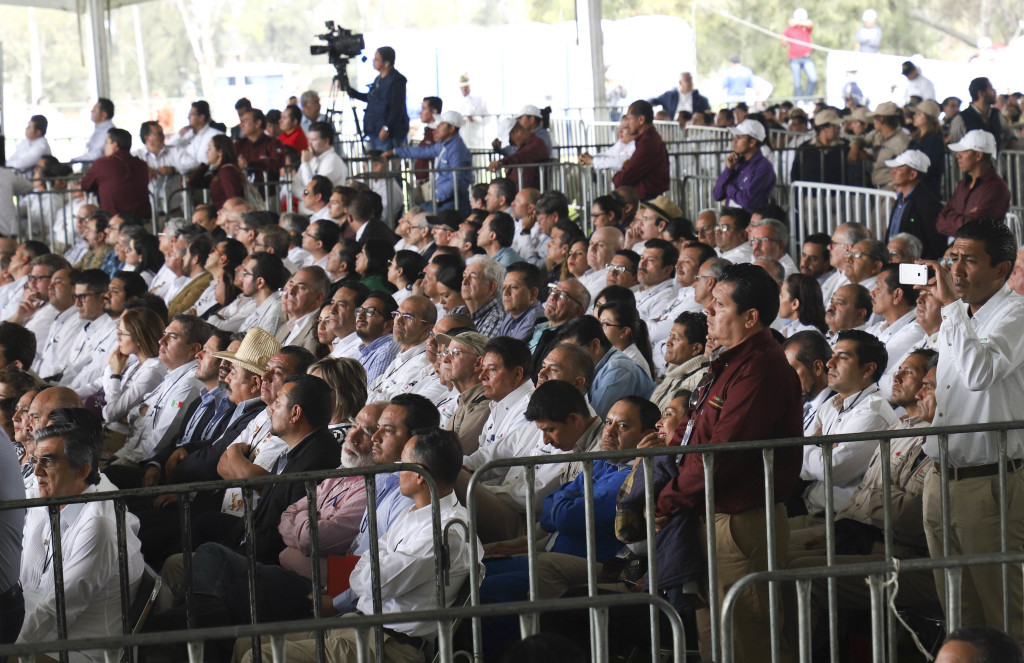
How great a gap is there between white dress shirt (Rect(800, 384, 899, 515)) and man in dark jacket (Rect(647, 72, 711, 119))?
14.4 m

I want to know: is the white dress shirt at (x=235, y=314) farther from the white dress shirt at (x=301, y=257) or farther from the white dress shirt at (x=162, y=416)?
the white dress shirt at (x=162, y=416)

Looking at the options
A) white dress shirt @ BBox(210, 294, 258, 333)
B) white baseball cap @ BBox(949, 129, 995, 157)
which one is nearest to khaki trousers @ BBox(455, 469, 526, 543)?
white dress shirt @ BBox(210, 294, 258, 333)

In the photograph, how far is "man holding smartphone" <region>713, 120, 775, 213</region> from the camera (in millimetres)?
10508

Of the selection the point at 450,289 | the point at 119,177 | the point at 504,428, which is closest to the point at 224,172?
the point at 119,177

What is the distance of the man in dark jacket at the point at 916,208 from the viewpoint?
352 inches

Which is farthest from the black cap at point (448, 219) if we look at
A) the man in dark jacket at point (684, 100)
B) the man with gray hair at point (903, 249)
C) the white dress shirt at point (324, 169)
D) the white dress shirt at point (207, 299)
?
the man in dark jacket at point (684, 100)

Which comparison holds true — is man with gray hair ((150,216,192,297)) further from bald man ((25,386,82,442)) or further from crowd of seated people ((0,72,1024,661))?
bald man ((25,386,82,442))

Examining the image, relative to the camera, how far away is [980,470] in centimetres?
424

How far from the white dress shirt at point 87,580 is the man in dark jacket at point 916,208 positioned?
19.9 ft

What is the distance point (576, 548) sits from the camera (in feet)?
16.0

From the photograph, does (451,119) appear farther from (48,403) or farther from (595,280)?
(48,403)

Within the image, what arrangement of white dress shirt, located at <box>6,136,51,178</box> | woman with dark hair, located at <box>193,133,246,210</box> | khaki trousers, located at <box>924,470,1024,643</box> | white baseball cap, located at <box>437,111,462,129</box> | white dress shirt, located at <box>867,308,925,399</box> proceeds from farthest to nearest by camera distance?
white dress shirt, located at <box>6,136,51,178</box> < white baseball cap, located at <box>437,111,462,129</box> < woman with dark hair, located at <box>193,133,246,210</box> < white dress shirt, located at <box>867,308,925,399</box> < khaki trousers, located at <box>924,470,1024,643</box>

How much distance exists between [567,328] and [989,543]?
2.60 m

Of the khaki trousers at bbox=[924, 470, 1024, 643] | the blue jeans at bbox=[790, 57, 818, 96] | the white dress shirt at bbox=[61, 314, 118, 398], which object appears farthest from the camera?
the blue jeans at bbox=[790, 57, 818, 96]
